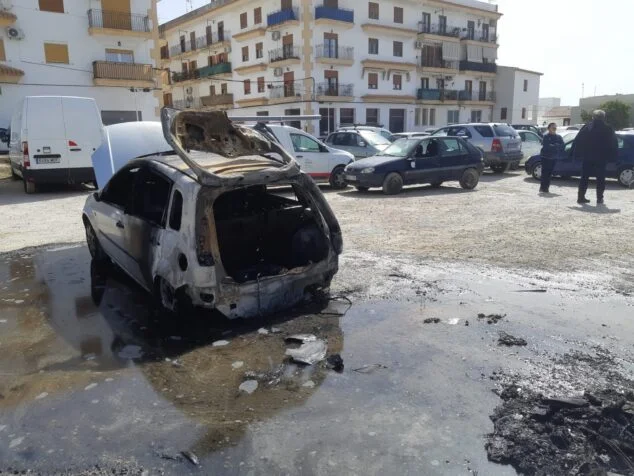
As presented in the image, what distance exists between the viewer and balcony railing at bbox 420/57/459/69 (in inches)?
1884

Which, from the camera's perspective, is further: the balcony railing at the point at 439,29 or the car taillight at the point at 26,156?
the balcony railing at the point at 439,29

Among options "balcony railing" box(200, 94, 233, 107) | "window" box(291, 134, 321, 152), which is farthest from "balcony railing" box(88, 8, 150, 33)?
"window" box(291, 134, 321, 152)

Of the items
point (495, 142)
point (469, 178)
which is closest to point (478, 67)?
point (495, 142)

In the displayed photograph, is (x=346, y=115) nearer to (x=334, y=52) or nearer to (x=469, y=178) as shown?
(x=334, y=52)

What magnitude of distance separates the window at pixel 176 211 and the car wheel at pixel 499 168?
50.9 feet

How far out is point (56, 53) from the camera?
29969mm

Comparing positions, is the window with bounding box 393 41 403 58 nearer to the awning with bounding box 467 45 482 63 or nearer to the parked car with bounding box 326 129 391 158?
the awning with bounding box 467 45 482 63

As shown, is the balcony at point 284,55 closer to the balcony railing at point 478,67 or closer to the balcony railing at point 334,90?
the balcony railing at point 334,90

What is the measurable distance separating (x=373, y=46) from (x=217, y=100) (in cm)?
1558

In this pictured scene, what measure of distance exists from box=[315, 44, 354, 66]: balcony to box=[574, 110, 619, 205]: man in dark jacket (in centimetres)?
3250

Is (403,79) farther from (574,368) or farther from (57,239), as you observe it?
(574,368)

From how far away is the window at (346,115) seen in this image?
4300cm

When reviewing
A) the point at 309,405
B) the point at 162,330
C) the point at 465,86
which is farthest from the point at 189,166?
the point at 465,86

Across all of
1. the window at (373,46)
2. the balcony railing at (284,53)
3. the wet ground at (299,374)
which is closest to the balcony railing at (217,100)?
the balcony railing at (284,53)
